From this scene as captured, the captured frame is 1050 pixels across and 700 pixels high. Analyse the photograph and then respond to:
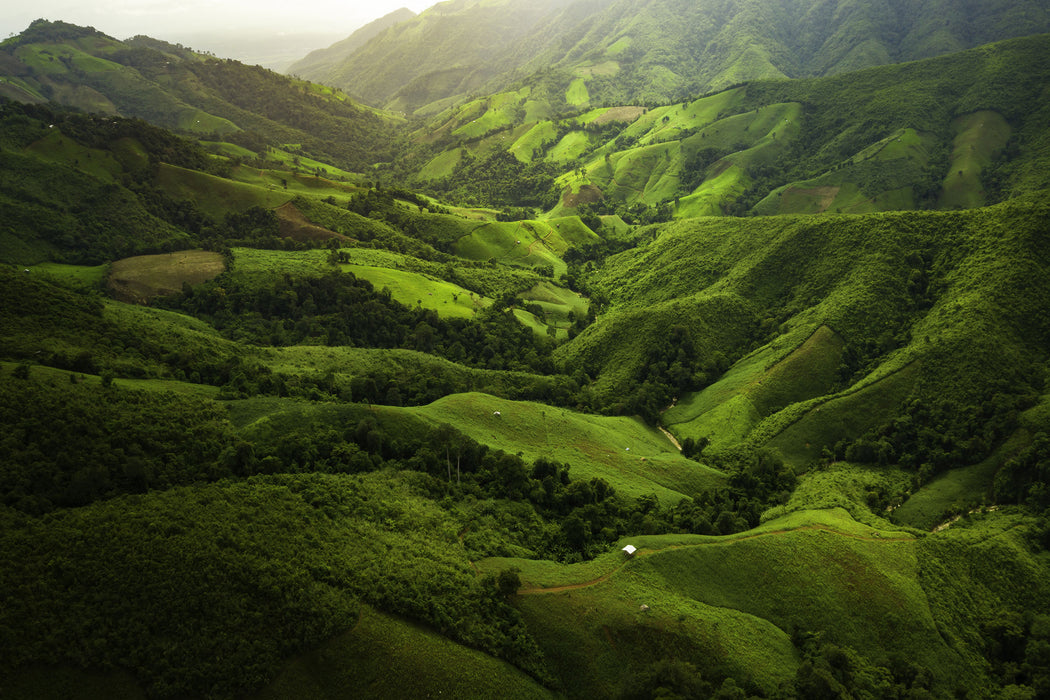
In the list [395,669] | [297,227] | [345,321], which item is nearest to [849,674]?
[395,669]

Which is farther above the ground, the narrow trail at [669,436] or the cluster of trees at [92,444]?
the cluster of trees at [92,444]

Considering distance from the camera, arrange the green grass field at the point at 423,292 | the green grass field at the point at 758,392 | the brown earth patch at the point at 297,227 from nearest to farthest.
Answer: the green grass field at the point at 758,392
the green grass field at the point at 423,292
the brown earth patch at the point at 297,227

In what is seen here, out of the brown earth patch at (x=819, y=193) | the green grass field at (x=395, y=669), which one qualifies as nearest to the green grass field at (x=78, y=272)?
the green grass field at (x=395, y=669)

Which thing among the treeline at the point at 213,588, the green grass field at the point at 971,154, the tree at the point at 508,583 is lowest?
the tree at the point at 508,583

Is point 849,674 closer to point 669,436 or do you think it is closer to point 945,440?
point 945,440

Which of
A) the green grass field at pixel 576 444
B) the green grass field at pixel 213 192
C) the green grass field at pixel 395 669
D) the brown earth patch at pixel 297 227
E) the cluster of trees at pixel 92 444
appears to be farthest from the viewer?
the brown earth patch at pixel 297 227

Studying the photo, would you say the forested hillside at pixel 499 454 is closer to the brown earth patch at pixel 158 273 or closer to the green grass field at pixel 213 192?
the brown earth patch at pixel 158 273

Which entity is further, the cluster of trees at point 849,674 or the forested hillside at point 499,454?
the cluster of trees at point 849,674
